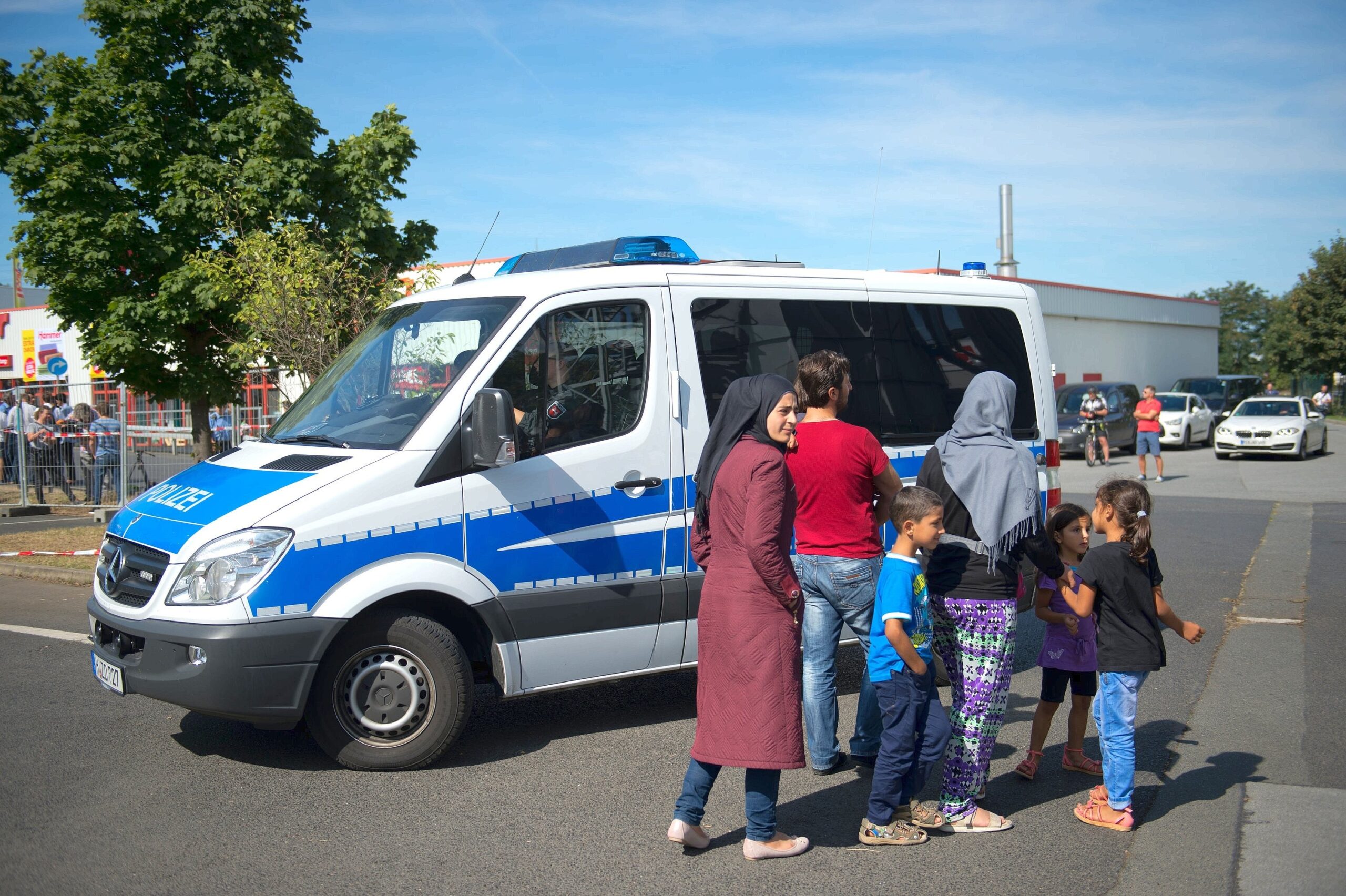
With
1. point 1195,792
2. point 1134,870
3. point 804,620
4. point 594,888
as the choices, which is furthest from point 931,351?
point 594,888

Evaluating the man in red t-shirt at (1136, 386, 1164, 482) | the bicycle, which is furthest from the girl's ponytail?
the bicycle

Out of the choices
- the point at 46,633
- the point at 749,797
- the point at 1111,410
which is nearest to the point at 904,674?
the point at 749,797

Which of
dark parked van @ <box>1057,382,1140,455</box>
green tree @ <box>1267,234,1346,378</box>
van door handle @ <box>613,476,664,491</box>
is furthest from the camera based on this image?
green tree @ <box>1267,234,1346,378</box>

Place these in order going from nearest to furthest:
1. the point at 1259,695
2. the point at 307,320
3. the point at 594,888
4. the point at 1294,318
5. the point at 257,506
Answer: the point at 594,888
the point at 257,506
the point at 1259,695
the point at 307,320
the point at 1294,318

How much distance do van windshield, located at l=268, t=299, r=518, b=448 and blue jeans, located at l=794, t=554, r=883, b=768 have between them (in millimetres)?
1947

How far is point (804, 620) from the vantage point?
4895 millimetres

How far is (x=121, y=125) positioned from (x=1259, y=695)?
16.3 metres

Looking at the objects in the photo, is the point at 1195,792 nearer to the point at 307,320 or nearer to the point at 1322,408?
the point at 307,320

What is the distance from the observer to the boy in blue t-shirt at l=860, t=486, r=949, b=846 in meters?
4.02

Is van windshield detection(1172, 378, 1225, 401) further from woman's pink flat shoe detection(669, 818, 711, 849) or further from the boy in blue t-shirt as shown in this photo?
woman's pink flat shoe detection(669, 818, 711, 849)

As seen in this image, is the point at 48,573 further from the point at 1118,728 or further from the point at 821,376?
the point at 1118,728

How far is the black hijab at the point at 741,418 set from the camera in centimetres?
→ 395

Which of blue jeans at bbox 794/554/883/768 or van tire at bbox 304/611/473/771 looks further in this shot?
van tire at bbox 304/611/473/771

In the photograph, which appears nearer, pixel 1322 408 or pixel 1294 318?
pixel 1322 408
